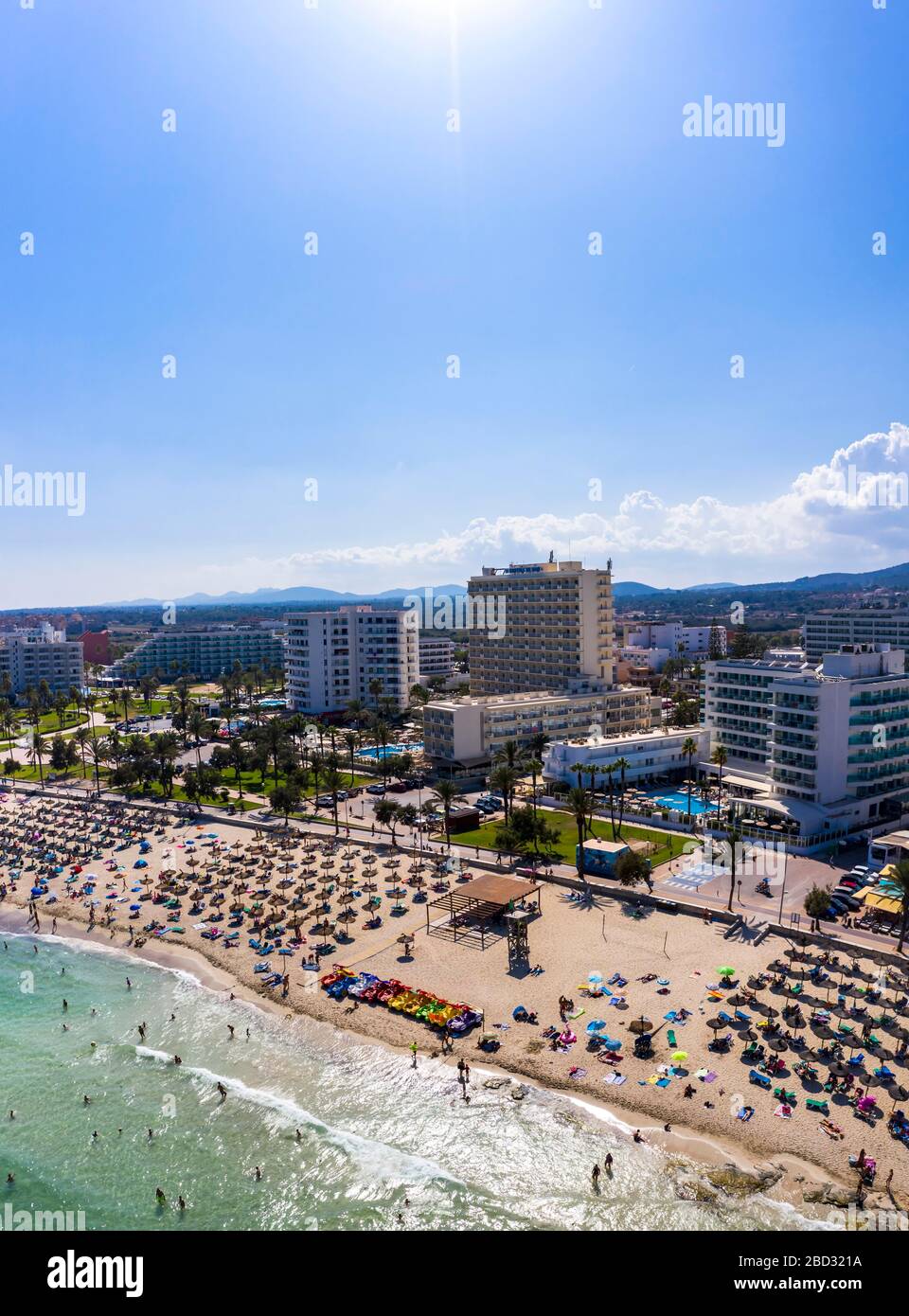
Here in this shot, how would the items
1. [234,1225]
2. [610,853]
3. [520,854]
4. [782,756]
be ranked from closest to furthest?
[234,1225] → [610,853] → [520,854] → [782,756]

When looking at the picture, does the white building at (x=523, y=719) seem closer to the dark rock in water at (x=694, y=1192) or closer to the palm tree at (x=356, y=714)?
the palm tree at (x=356, y=714)

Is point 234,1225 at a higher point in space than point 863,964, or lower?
lower

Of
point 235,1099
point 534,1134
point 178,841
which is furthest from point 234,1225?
point 178,841

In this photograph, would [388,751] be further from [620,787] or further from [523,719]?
[620,787]

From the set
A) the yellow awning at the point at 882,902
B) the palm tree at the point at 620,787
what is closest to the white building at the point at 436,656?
the palm tree at the point at 620,787

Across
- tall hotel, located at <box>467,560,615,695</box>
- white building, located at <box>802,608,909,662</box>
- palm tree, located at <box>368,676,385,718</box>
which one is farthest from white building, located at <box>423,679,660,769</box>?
white building, located at <box>802,608,909,662</box>

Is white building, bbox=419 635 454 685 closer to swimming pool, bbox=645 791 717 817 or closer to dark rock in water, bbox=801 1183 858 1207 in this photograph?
swimming pool, bbox=645 791 717 817

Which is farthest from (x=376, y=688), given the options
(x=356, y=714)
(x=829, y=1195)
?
(x=829, y=1195)
